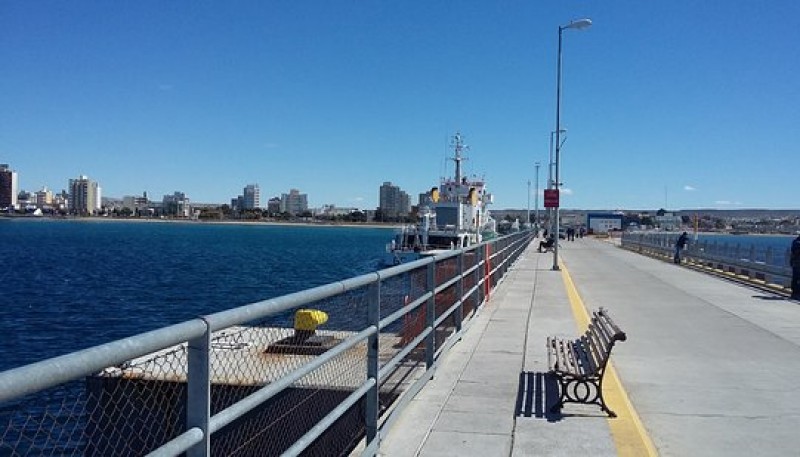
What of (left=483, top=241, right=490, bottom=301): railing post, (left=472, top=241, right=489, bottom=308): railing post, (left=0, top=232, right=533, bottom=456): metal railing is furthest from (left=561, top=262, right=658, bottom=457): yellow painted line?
(left=483, top=241, right=490, bottom=301): railing post

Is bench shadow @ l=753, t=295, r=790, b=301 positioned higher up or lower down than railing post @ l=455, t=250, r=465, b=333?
lower down

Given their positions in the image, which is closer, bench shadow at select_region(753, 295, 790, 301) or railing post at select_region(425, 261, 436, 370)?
railing post at select_region(425, 261, 436, 370)

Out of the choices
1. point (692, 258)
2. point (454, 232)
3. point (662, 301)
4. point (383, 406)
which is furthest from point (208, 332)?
point (454, 232)

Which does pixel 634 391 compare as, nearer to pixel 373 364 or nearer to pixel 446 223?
pixel 373 364

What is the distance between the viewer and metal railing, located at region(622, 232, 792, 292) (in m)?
22.4

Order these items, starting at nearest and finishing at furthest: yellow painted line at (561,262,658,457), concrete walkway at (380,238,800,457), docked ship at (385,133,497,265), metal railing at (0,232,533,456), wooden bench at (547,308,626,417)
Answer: metal railing at (0,232,533,456) < yellow painted line at (561,262,658,457) < concrete walkway at (380,238,800,457) < wooden bench at (547,308,626,417) < docked ship at (385,133,497,265)

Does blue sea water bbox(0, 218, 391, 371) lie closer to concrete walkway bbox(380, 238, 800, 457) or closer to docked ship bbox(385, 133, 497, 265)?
docked ship bbox(385, 133, 497, 265)

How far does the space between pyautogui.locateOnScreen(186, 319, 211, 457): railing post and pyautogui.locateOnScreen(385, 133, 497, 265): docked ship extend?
4234 cm

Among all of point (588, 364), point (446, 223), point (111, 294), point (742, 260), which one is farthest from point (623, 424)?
point (446, 223)

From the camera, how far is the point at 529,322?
13.4 metres

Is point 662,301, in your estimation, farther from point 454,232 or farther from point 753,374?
point 454,232

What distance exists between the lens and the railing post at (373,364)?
5.79 metres

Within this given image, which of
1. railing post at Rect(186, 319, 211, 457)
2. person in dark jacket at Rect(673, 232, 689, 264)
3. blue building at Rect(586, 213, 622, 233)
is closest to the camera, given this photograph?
railing post at Rect(186, 319, 211, 457)

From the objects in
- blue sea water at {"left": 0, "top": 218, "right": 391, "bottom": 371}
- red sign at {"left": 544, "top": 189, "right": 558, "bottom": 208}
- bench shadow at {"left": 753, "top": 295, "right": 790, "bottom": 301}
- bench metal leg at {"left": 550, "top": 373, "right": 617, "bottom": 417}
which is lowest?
blue sea water at {"left": 0, "top": 218, "right": 391, "bottom": 371}
